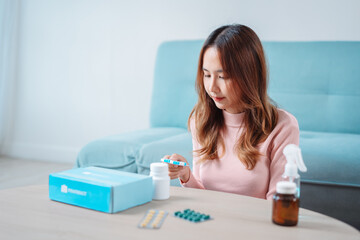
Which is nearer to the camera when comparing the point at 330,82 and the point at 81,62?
the point at 330,82

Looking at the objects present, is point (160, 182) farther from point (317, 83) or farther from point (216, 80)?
point (317, 83)

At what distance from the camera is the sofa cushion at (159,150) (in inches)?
73.2

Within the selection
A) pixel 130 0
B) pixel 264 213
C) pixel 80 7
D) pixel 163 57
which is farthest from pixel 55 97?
pixel 264 213

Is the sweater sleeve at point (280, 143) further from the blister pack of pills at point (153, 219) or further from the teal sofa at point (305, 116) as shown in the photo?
the teal sofa at point (305, 116)

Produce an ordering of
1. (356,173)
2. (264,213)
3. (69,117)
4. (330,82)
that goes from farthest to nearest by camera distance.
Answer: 1. (69,117)
2. (330,82)
3. (356,173)
4. (264,213)

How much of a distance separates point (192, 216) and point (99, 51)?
8.15 feet

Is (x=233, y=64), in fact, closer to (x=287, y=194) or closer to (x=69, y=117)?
(x=287, y=194)

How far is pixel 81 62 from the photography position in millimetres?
3266

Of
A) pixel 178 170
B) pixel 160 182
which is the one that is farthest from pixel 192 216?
pixel 178 170

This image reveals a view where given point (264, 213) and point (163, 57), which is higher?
point (163, 57)

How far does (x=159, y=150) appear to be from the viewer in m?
1.88

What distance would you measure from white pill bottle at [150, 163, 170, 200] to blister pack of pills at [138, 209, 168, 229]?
92mm

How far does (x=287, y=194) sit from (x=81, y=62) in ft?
8.73

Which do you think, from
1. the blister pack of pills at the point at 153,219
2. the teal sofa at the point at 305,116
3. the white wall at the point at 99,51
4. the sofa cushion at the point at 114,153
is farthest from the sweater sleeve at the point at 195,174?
the white wall at the point at 99,51
